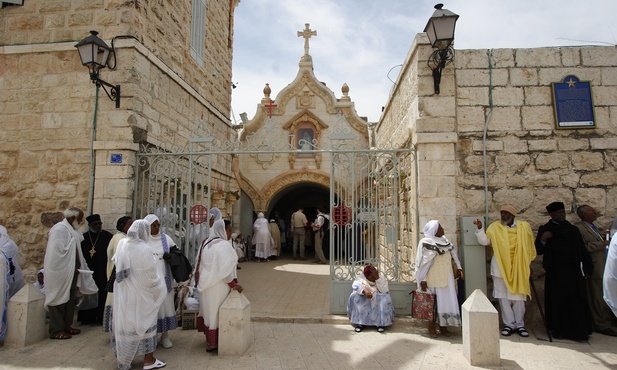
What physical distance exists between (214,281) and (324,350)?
1.37m

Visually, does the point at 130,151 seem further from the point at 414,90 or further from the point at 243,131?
the point at 243,131

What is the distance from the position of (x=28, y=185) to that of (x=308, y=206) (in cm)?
1322

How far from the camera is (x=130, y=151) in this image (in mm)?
5480

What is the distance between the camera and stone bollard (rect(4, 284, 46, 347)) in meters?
4.10

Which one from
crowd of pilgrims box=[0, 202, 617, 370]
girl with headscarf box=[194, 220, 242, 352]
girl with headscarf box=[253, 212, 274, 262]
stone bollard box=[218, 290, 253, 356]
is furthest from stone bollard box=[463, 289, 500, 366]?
girl with headscarf box=[253, 212, 274, 262]

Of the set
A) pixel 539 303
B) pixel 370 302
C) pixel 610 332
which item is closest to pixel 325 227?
pixel 370 302

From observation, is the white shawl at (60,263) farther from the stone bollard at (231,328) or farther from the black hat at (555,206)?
the black hat at (555,206)

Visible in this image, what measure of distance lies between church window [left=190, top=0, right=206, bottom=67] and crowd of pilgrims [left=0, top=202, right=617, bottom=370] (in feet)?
14.3

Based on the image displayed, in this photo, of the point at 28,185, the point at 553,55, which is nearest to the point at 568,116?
the point at 553,55

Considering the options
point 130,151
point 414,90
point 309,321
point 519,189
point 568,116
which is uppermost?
point 414,90

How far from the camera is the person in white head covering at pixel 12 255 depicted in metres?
4.36

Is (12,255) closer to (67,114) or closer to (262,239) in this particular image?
(67,114)

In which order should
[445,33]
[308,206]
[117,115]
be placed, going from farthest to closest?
[308,206]
[117,115]
[445,33]

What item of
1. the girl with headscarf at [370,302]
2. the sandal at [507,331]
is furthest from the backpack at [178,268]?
the sandal at [507,331]
